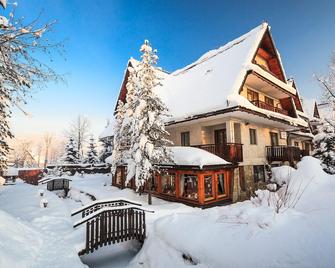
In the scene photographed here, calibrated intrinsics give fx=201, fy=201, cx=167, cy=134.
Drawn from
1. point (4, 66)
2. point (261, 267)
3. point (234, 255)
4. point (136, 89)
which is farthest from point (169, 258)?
point (136, 89)

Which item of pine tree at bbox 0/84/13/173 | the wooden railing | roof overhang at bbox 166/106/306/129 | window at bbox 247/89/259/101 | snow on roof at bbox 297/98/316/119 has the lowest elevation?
the wooden railing

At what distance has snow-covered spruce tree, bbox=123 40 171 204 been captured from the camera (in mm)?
12188

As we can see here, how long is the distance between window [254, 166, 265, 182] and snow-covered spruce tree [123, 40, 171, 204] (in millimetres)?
8764

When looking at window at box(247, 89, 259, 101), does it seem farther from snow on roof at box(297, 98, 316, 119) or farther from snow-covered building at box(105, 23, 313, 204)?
snow on roof at box(297, 98, 316, 119)

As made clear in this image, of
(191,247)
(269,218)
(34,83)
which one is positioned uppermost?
(34,83)

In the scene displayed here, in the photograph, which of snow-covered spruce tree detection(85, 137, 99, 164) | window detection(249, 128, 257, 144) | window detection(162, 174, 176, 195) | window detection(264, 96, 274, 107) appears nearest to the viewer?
window detection(162, 174, 176, 195)

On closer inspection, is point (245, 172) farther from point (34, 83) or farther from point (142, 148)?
point (34, 83)

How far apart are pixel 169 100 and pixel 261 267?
53.7 feet

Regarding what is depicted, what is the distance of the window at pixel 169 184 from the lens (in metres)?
14.4

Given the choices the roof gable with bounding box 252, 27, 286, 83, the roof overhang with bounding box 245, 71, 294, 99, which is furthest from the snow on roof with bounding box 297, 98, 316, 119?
the roof gable with bounding box 252, 27, 286, 83

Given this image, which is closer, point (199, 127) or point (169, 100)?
point (199, 127)

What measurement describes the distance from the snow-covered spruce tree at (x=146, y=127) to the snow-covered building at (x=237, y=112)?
1.43 meters

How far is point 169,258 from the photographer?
22.8 feet

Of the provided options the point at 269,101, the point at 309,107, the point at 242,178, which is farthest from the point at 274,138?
the point at 309,107
